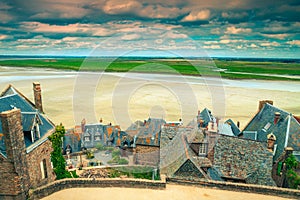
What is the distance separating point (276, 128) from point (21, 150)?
1535 centimetres

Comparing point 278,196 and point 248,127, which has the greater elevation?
point 248,127

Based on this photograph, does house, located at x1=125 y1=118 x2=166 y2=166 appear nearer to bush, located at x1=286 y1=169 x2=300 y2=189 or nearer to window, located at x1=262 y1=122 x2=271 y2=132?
window, located at x1=262 y1=122 x2=271 y2=132

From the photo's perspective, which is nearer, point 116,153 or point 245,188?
point 245,188

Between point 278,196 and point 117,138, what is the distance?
14307mm

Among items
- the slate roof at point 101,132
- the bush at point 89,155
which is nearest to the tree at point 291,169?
the slate roof at point 101,132

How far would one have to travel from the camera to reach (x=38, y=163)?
11203 millimetres

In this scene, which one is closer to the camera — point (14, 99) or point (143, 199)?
point (143, 199)

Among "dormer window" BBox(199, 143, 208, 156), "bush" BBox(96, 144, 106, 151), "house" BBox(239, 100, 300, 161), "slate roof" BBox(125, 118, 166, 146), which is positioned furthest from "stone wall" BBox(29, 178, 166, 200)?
"bush" BBox(96, 144, 106, 151)

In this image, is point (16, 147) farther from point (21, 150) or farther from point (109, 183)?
point (109, 183)

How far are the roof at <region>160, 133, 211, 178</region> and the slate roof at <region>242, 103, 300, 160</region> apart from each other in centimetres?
496

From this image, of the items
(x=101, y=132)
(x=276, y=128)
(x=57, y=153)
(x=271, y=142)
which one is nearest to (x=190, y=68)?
(x=101, y=132)

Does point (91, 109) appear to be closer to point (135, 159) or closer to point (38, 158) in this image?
point (135, 159)

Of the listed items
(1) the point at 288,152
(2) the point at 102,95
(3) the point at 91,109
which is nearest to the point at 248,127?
(1) the point at 288,152

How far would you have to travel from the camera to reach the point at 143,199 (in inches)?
400
